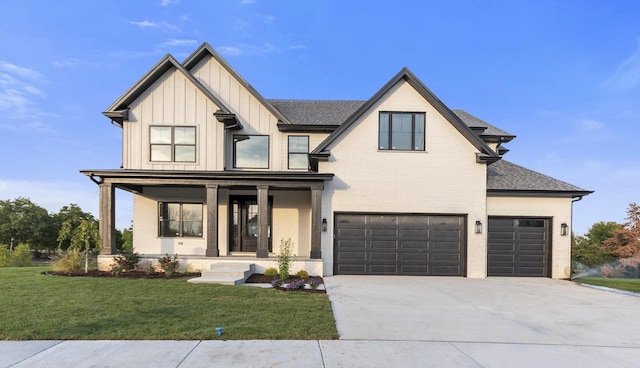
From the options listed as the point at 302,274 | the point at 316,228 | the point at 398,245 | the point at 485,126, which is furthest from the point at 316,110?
the point at 302,274

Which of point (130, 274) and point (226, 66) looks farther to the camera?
point (226, 66)

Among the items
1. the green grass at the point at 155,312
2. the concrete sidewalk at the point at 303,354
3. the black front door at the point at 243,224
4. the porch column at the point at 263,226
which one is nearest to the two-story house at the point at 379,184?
the porch column at the point at 263,226

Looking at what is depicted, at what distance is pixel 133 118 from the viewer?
13570 millimetres

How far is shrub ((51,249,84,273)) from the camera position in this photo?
11.4m

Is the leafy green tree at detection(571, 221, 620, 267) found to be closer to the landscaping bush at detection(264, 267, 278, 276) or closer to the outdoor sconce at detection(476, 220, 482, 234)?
the outdoor sconce at detection(476, 220, 482, 234)

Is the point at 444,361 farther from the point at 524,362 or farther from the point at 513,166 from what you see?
the point at 513,166

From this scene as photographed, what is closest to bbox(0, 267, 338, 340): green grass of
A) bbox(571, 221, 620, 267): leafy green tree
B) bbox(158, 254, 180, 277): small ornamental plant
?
bbox(158, 254, 180, 277): small ornamental plant

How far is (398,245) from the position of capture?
495 inches

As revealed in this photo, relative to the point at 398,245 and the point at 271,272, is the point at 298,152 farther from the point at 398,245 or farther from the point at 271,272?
the point at 398,245

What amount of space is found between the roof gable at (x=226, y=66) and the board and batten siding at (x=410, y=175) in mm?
3383

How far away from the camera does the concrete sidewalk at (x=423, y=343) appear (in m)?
4.40

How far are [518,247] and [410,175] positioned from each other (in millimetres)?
5117

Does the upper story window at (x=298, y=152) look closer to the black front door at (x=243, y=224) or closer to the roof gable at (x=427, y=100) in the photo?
the roof gable at (x=427, y=100)

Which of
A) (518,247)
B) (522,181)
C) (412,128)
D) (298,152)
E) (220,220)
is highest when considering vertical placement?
(412,128)
